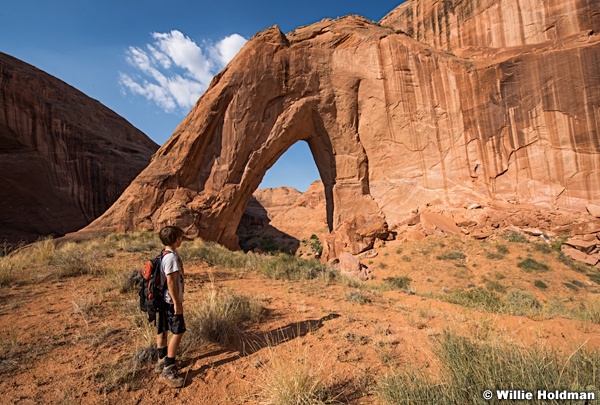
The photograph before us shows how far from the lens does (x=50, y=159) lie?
2369 cm

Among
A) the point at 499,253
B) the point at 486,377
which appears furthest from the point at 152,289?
the point at 499,253

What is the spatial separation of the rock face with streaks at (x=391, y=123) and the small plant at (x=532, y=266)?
172 inches

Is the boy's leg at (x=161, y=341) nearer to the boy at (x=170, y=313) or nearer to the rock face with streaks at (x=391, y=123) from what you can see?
the boy at (x=170, y=313)

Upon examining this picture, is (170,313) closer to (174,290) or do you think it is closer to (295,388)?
(174,290)

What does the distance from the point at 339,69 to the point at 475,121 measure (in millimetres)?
9095

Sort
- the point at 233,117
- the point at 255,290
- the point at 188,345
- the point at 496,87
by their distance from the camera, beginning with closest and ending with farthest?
the point at 188,345 < the point at 255,290 < the point at 496,87 < the point at 233,117

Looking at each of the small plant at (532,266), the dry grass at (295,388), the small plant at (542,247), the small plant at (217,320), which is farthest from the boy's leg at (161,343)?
the small plant at (542,247)

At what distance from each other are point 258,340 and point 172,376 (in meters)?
1.24

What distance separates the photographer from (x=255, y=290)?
650cm

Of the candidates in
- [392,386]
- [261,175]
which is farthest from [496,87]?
[392,386]

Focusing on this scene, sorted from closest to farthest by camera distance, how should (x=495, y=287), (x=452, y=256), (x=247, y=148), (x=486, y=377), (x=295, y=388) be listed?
(x=486, y=377)
(x=295, y=388)
(x=495, y=287)
(x=452, y=256)
(x=247, y=148)

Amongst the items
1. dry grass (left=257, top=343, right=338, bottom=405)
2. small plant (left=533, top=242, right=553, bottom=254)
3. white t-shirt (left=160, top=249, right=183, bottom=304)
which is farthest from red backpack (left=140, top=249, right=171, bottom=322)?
small plant (left=533, top=242, right=553, bottom=254)

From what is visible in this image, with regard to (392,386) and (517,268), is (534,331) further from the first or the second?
(517,268)

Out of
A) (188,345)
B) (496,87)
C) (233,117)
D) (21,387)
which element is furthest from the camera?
(233,117)
